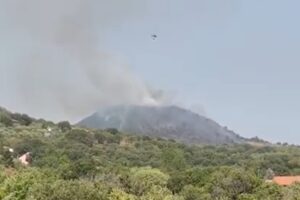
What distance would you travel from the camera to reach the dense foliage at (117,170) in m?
64.5

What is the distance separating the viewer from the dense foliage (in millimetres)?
64500

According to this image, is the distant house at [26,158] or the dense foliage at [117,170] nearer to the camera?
the dense foliage at [117,170]

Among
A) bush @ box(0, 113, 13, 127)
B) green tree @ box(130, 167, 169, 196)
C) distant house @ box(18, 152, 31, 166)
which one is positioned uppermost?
bush @ box(0, 113, 13, 127)

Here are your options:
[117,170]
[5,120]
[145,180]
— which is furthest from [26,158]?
[5,120]

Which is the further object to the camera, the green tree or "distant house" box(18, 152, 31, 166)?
"distant house" box(18, 152, 31, 166)

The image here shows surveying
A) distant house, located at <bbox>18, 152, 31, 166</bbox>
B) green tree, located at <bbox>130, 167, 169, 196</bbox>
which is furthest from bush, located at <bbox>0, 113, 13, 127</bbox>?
green tree, located at <bbox>130, 167, 169, 196</bbox>

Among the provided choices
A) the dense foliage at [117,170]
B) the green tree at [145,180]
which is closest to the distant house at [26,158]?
the dense foliage at [117,170]

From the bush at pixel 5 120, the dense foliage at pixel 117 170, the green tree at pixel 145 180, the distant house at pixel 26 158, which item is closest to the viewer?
the dense foliage at pixel 117 170

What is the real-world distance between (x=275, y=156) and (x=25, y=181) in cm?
10468

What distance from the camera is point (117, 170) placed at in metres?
93.2

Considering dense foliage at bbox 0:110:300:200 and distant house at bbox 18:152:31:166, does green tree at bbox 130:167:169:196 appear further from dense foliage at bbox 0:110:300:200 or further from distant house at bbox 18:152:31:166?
distant house at bbox 18:152:31:166

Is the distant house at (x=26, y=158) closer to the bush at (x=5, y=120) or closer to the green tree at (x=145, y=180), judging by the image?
the green tree at (x=145, y=180)

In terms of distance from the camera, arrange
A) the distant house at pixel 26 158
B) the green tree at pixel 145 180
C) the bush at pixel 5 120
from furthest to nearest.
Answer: the bush at pixel 5 120 < the distant house at pixel 26 158 < the green tree at pixel 145 180

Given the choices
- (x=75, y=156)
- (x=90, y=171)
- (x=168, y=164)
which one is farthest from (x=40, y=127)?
(x=90, y=171)
